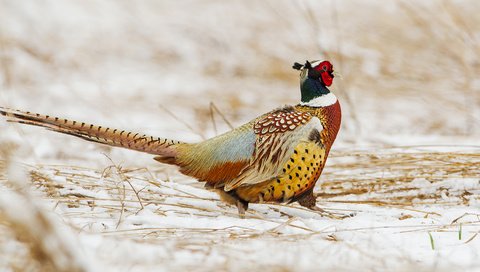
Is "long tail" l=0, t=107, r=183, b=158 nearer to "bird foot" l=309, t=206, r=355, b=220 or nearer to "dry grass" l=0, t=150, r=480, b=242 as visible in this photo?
"dry grass" l=0, t=150, r=480, b=242

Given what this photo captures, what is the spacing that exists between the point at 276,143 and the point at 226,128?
362 cm

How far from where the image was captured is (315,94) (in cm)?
366

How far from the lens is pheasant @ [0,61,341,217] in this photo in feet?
11.5

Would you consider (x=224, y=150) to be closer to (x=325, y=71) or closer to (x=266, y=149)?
(x=266, y=149)

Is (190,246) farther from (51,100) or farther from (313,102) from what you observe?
(51,100)

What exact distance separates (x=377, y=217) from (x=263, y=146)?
2.23 ft

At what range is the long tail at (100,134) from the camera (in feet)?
10.9

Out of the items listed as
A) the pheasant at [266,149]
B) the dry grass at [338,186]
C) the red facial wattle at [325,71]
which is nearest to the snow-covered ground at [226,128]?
the dry grass at [338,186]

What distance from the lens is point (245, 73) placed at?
9.00 metres

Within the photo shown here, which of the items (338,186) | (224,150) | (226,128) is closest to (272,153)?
(224,150)

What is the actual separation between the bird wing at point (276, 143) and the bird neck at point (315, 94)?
3.7 inches

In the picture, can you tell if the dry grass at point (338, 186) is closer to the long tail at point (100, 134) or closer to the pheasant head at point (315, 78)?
the long tail at point (100, 134)

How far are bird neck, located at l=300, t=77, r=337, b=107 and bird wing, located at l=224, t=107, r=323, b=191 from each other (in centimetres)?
9

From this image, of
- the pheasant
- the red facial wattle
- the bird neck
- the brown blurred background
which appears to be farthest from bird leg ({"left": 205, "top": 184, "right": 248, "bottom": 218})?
the brown blurred background
